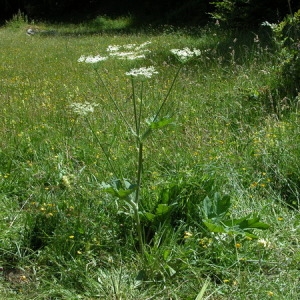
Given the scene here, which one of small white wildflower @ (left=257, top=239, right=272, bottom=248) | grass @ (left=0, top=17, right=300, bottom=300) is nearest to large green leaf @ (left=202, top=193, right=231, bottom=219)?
grass @ (left=0, top=17, right=300, bottom=300)

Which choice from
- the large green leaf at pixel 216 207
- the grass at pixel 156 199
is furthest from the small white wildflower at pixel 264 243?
the large green leaf at pixel 216 207

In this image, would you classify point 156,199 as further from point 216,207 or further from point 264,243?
point 264,243

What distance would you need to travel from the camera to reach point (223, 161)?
4020mm

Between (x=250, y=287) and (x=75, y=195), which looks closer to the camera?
(x=250, y=287)

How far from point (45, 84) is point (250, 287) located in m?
5.36

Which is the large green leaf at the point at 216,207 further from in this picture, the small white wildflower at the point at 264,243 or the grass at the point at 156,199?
the small white wildflower at the point at 264,243

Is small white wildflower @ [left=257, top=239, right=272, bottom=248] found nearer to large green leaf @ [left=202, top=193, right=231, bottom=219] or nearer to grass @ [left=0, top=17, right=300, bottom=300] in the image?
grass @ [left=0, top=17, right=300, bottom=300]

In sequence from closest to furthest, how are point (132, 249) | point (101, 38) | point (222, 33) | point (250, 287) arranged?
1. point (250, 287)
2. point (132, 249)
3. point (222, 33)
4. point (101, 38)

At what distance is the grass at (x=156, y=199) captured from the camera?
2.94m

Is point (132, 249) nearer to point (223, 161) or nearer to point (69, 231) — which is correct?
point (69, 231)

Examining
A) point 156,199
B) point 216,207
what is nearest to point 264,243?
point 216,207

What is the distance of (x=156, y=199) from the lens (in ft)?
11.2

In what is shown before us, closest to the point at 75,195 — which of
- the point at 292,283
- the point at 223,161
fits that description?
the point at 223,161

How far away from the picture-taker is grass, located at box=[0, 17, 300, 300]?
2.94 metres
